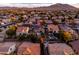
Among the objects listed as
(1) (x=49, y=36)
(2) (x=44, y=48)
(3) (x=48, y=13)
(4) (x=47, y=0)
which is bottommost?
(2) (x=44, y=48)

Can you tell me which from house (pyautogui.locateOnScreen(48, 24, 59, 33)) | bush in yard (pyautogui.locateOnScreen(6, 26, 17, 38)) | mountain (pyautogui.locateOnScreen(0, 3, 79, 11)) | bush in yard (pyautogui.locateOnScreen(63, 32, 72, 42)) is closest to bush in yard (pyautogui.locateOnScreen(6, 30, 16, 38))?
bush in yard (pyautogui.locateOnScreen(6, 26, 17, 38))

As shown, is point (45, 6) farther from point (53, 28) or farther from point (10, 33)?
point (10, 33)

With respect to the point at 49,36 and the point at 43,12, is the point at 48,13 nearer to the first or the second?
the point at 43,12

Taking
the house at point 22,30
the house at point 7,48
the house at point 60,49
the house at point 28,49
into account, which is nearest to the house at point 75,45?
the house at point 60,49

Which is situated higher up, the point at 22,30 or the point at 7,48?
the point at 22,30

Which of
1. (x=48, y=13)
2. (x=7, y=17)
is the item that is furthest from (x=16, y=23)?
(x=48, y=13)

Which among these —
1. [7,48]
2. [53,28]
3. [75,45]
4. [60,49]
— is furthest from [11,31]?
[75,45]

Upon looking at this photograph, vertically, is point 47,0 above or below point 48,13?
above
